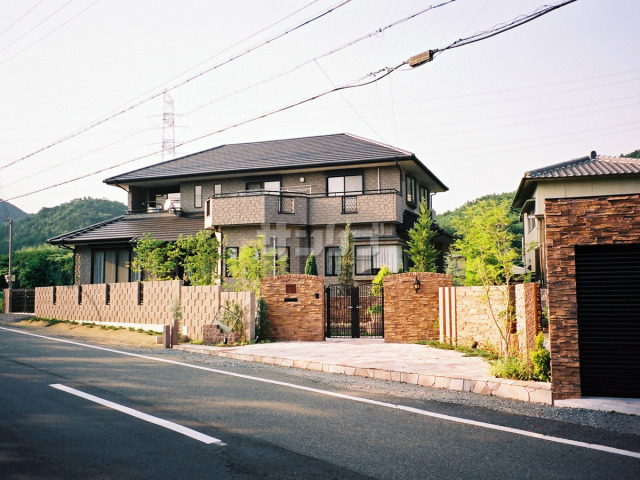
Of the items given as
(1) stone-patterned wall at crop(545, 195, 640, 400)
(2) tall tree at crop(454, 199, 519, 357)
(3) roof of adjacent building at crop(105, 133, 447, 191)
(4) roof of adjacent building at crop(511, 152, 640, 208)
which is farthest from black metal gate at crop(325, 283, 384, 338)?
(3) roof of adjacent building at crop(105, 133, 447, 191)

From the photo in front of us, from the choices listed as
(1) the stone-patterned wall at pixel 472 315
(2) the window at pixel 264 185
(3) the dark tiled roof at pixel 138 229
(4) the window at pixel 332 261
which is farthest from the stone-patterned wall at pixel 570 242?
(3) the dark tiled roof at pixel 138 229

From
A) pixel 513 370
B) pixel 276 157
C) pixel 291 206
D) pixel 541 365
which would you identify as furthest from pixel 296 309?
pixel 276 157

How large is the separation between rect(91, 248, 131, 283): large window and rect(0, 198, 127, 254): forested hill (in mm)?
40407

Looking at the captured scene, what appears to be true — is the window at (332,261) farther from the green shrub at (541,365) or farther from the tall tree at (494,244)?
the green shrub at (541,365)

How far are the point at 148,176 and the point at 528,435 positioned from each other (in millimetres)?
26825

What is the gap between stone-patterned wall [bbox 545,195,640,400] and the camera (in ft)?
22.9

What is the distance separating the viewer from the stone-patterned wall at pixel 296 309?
14.3 metres

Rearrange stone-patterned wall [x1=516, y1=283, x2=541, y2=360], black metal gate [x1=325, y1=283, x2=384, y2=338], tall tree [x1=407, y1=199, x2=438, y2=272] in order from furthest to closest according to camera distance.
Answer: tall tree [x1=407, y1=199, x2=438, y2=272] < black metal gate [x1=325, y1=283, x2=384, y2=338] < stone-patterned wall [x1=516, y1=283, x2=541, y2=360]

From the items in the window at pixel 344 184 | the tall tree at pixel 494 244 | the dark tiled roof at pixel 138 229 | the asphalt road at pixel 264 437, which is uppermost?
the window at pixel 344 184

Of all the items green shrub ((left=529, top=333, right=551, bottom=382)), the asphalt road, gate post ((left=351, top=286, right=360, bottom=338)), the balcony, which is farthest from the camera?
the balcony

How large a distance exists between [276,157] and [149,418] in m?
22.5

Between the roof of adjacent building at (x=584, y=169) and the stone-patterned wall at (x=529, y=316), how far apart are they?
12.2 metres

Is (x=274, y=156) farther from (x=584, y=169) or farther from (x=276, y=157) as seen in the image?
(x=584, y=169)

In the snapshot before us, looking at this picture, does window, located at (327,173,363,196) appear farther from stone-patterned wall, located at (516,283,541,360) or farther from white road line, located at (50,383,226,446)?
white road line, located at (50,383,226,446)
